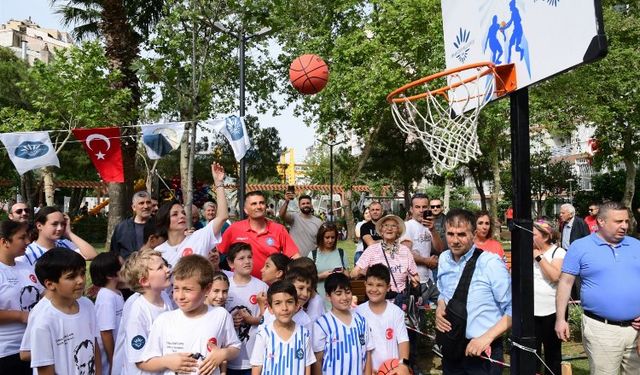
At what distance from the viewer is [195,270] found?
372cm

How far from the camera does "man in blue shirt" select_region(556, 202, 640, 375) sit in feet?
15.2

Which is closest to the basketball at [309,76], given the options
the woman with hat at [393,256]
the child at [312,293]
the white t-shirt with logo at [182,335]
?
the woman with hat at [393,256]

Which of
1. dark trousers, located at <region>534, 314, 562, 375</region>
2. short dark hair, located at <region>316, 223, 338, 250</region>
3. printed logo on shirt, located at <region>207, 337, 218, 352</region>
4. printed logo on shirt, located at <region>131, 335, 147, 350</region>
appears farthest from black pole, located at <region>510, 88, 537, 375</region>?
short dark hair, located at <region>316, 223, 338, 250</region>

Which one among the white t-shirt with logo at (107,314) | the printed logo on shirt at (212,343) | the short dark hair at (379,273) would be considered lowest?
the printed logo on shirt at (212,343)

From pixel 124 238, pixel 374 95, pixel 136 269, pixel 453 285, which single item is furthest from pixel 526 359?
pixel 374 95

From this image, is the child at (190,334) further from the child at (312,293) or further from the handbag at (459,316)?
the handbag at (459,316)

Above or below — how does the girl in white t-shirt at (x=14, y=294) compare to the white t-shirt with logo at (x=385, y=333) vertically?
above

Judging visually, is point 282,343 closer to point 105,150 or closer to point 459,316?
point 459,316

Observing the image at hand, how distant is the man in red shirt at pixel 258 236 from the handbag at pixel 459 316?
1896 mm

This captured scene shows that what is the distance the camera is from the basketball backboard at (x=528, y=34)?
Result: 327cm

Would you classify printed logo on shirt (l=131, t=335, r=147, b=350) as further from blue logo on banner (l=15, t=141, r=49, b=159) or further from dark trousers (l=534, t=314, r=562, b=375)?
blue logo on banner (l=15, t=141, r=49, b=159)

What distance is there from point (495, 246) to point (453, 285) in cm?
204

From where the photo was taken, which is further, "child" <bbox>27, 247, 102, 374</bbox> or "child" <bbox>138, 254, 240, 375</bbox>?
"child" <bbox>138, 254, 240, 375</bbox>

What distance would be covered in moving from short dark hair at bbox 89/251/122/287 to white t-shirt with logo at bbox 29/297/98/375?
611 millimetres
